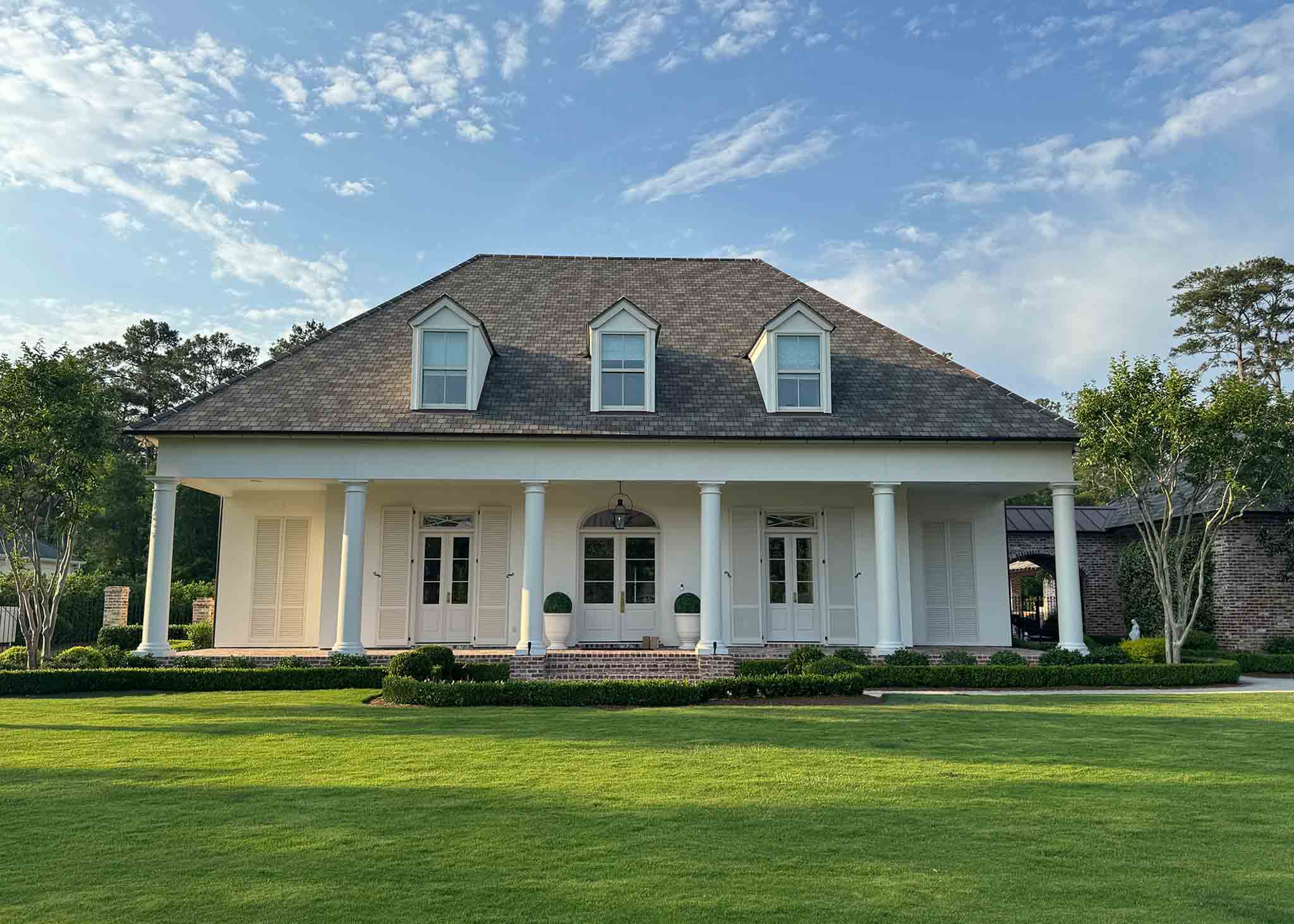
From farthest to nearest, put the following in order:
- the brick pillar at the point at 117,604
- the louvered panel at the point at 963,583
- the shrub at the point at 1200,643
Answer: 1. the brick pillar at the point at 117,604
2. the shrub at the point at 1200,643
3. the louvered panel at the point at 963,583

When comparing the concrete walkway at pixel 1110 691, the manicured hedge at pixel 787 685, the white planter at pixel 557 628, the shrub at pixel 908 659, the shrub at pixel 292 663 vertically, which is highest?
the white planter at pixel 557 628

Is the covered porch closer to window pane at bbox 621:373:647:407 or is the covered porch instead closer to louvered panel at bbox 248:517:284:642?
louvered panel at bbox 248:517:284:642

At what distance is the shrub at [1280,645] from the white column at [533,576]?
59.1 feet

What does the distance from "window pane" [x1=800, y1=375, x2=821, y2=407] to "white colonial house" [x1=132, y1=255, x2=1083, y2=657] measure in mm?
57

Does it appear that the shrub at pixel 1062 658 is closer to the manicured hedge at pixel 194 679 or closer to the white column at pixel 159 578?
the manicured hedge at pixel 194 679

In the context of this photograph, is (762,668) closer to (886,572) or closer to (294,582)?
(886,572)

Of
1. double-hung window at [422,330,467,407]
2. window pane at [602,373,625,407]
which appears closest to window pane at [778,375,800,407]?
window pane at [602,373,625,407]

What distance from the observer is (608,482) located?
808 inches

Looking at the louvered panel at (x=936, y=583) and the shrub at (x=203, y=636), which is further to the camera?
the shrub at (x=203, y=636)

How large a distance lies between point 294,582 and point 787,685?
12.7 metres

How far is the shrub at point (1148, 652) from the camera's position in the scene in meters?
19.4

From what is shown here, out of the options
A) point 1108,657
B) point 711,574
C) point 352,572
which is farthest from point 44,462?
point 1108,657

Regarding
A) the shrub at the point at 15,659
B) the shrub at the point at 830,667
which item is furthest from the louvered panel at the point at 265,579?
the shrub at the point at 830,667

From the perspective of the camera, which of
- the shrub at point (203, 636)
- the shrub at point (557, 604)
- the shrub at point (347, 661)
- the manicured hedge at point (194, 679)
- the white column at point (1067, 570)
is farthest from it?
the shrub at point (203, 636)
